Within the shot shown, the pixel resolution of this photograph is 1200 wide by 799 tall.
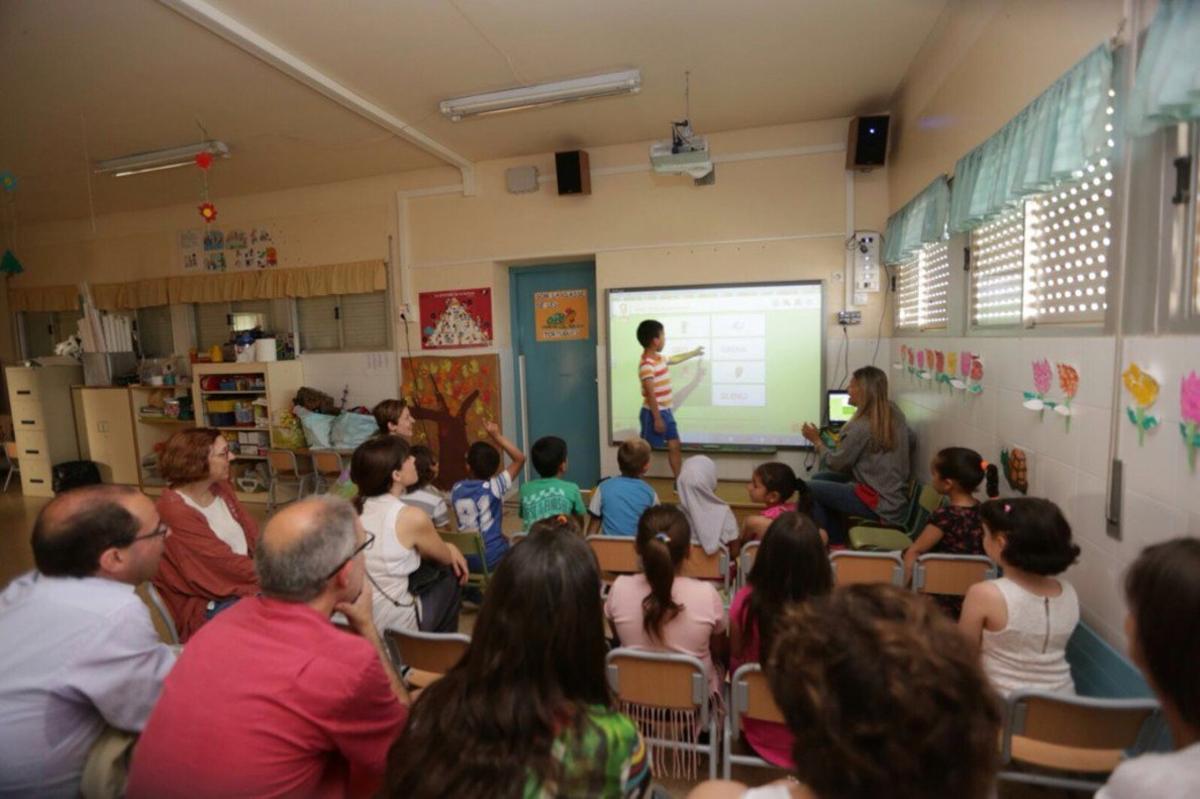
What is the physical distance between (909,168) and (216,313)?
6.99 metres

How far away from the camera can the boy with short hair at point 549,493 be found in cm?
305

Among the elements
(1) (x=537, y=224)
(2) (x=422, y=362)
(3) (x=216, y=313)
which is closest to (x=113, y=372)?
(3) (x=216, y=313)

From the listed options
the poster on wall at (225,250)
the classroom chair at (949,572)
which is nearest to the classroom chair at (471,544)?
the classroom chair at (949,572)

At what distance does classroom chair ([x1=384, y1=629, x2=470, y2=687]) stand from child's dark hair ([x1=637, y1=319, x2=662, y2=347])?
3.09 meters

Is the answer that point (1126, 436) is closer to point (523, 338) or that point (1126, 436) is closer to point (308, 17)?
point (308, 17)

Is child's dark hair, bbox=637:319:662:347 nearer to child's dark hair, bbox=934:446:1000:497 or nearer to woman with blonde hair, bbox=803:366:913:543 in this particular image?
woman with blonde hair, bbox=803:366:913:543

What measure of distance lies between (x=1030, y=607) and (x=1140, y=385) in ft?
2.33

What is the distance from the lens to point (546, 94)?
11.8 ft

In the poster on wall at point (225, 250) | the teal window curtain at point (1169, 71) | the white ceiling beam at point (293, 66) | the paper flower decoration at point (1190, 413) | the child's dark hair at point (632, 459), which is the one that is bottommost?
the child's dark hair at point (632, 459)

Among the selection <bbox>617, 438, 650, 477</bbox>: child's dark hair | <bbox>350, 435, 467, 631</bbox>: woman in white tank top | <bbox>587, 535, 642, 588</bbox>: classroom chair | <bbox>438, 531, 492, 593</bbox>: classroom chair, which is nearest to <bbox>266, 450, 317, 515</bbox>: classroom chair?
<bbox>438, 531, 492, 593</bbox>: classroom chair

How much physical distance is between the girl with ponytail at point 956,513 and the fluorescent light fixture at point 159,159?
515 centimetres

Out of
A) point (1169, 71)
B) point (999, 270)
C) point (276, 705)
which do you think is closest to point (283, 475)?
point (276, 705)

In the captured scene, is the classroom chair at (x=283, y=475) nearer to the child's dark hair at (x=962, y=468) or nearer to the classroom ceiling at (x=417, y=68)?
the classroom ceiling at (x=417, y=68)

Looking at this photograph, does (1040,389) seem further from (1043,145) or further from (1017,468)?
(1043,145)
